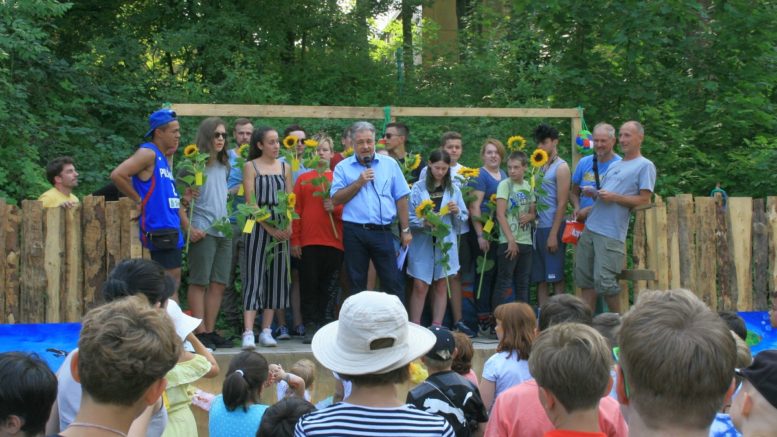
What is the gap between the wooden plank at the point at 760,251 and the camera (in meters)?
9.44

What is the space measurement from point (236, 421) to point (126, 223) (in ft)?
10.8

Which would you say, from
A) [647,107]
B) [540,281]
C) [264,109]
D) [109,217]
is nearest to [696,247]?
[540,281]

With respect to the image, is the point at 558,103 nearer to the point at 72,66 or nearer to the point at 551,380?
the point at 72,66

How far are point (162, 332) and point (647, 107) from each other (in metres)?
10.6

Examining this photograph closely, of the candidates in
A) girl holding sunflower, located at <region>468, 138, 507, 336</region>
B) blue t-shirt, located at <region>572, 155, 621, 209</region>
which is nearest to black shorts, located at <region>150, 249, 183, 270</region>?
girl holding sunflower, located at <region>468, 138, 507, 336</region>

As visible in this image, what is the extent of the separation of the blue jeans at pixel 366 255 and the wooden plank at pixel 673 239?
273 cm

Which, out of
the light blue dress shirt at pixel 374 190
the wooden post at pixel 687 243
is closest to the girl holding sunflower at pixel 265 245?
the light blue dress shirt at pixel 374 190

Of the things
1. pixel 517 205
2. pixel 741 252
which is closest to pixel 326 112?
pixel 517 205

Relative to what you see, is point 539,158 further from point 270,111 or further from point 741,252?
point 270,111

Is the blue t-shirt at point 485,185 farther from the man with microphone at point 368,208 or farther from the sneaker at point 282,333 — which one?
the sneaker at point 282,333

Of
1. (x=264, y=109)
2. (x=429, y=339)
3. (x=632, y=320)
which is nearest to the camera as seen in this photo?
(x=632, y=320)

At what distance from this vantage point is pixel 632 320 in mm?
2682

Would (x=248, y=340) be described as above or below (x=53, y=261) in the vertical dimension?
below

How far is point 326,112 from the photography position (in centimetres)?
1002
